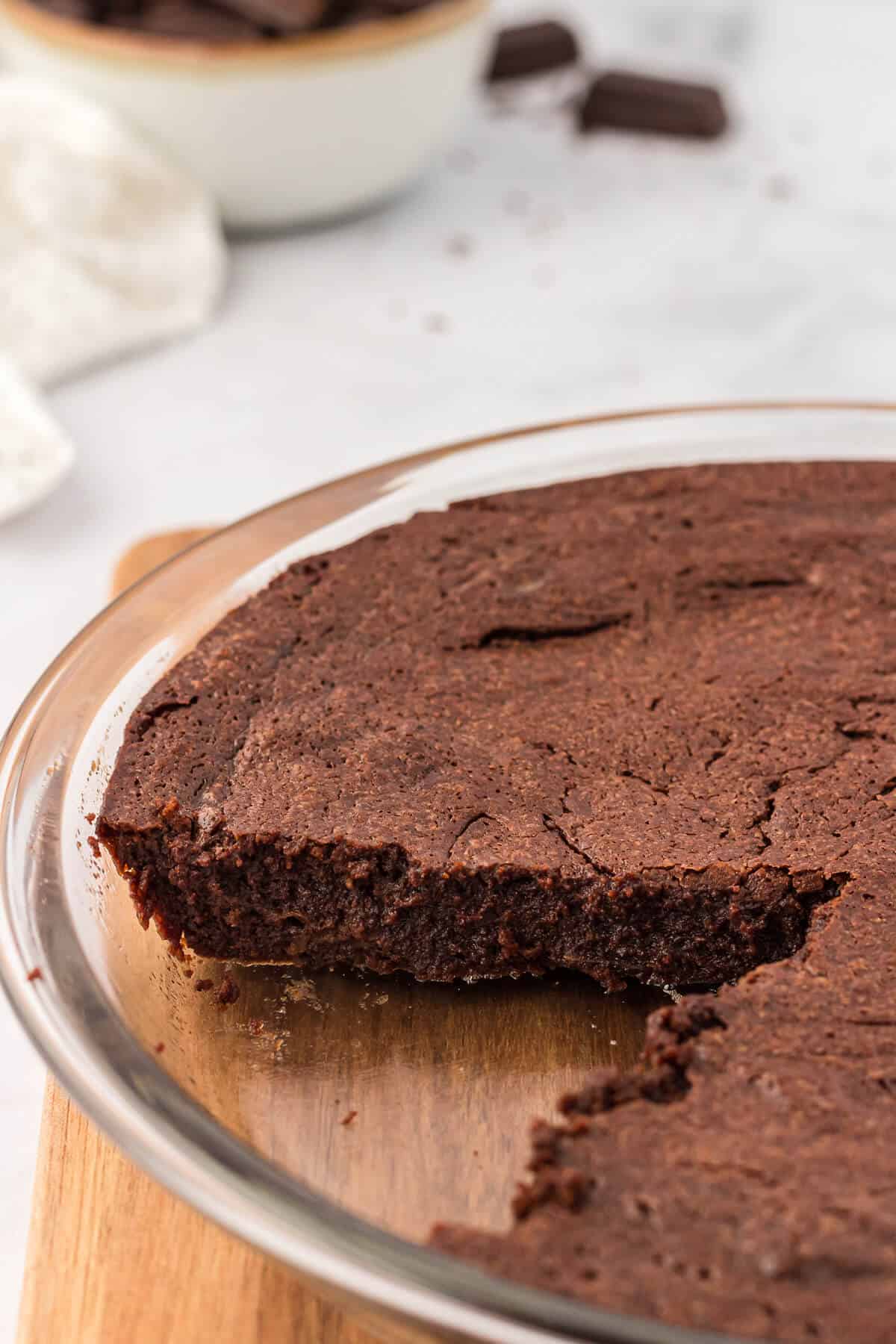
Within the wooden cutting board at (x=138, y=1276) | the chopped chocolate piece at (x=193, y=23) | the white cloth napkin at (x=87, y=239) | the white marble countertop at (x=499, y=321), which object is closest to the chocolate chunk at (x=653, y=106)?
the white marble countertop at (x=499, y=321)

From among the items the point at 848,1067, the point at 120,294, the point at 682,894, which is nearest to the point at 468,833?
the point at 682,894

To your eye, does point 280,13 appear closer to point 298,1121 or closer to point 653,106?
point 653,106

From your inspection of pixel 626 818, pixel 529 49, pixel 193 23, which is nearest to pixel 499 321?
pixel 193 23

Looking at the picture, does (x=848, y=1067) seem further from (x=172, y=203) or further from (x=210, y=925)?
(x=172, y=203)

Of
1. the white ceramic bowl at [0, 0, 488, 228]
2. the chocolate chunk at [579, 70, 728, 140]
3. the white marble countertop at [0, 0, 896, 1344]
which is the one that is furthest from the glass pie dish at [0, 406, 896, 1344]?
the chocolate chunk at [579, 70, 728, 140]

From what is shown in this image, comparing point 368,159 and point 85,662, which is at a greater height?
point 85,662

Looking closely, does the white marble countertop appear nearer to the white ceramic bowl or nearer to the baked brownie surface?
the white ceramic bowl
